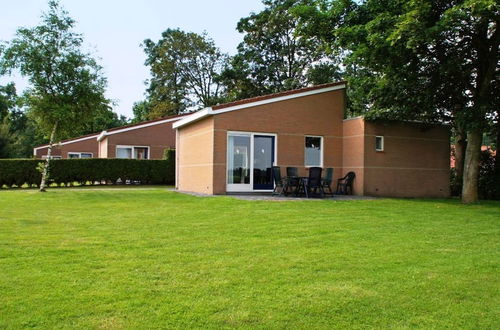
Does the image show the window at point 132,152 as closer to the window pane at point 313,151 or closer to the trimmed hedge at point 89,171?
the trimmed hedge at point 89,171

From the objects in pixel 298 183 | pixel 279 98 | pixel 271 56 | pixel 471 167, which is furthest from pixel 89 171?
pixel 271 56

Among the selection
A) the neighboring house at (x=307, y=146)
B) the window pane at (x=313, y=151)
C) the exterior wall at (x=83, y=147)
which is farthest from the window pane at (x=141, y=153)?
the window pane at (x=313, y=151)

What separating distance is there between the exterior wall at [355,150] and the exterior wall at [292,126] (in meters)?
0.23

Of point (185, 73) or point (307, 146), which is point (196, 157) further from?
point (185, 73)

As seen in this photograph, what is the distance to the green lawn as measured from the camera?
3.28 m

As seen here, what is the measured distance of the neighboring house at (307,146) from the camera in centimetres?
1451

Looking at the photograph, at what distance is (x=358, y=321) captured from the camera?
10.6ft

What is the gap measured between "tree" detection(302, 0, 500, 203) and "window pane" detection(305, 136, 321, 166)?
7.25 feet

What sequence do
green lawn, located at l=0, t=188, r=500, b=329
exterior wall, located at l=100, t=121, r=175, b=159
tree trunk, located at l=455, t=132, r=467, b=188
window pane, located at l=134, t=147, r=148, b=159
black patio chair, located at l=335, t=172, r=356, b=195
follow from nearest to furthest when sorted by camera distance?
green lawn, located at l=0, t=188, r=500, b=329, black patio chair, located at l=335, t=172, r=356, b=195, tree trunk, located at l=455, t=132, r=467, b=188, exterior wall, located at l=100, t=121, r=175, b=159, window pane, located at l=134, t=147, r=148, b=159

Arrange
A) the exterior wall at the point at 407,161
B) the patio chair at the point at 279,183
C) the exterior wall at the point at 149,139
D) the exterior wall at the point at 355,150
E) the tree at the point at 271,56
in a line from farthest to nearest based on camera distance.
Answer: the tree at the point at 271,56
the exterior wall at the point at 149,139
the exterior wall at the point at 407,161
the exterior wall at the point at 355,150
the patio chair at the point at 279,183

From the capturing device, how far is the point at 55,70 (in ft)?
51.2

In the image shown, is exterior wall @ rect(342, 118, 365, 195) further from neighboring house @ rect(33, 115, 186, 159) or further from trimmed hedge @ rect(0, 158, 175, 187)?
neighboring house @ rect(33, 115, 186, 159)

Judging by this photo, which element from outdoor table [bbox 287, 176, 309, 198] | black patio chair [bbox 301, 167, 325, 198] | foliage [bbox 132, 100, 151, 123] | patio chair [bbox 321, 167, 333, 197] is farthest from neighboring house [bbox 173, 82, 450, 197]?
foliage [bbox 132, 100, 151, 123]

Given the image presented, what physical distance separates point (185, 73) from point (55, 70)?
24392 millimetres
